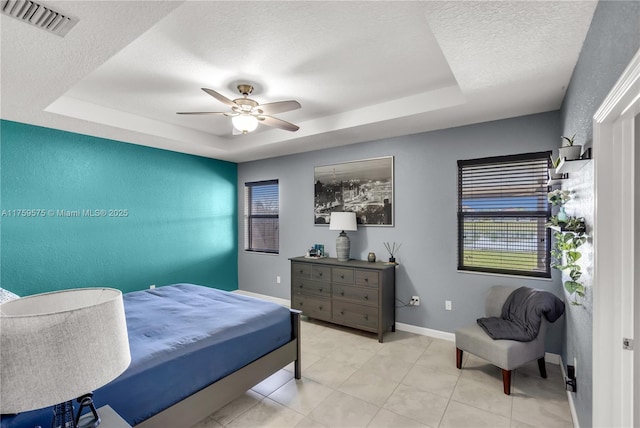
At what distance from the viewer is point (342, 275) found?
3.91 metres

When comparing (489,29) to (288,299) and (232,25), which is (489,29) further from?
(288,299)

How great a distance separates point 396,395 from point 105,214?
4.04 metres

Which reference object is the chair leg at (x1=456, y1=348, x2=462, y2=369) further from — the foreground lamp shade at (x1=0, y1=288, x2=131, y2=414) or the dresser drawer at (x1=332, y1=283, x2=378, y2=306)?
the foreground lamp shade at (x1=0, y1=288, x2=131, y2=414)

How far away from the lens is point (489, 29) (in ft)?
5.66

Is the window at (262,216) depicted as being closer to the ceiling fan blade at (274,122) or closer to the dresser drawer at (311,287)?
the dresser drawer at (311,287)

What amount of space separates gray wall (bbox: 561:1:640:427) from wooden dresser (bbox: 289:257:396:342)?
177 cm

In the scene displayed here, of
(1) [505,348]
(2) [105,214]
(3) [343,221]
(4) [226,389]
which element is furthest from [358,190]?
(2) [105,214]

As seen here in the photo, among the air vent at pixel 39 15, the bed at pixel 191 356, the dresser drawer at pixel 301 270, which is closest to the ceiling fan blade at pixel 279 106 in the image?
the air vent at pixel 39 15

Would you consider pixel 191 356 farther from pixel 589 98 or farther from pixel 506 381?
pixel 589 98

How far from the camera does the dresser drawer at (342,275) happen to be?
3.85m

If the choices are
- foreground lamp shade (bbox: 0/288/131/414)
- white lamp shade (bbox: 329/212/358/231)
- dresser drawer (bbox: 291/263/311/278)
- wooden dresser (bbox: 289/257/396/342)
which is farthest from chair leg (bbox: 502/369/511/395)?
foreground lamp shade (bbox: 0/288/131/414)

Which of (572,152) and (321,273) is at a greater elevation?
(572,152)

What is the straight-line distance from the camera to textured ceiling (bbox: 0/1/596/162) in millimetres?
1698

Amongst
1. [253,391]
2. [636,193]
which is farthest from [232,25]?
[253,391]
